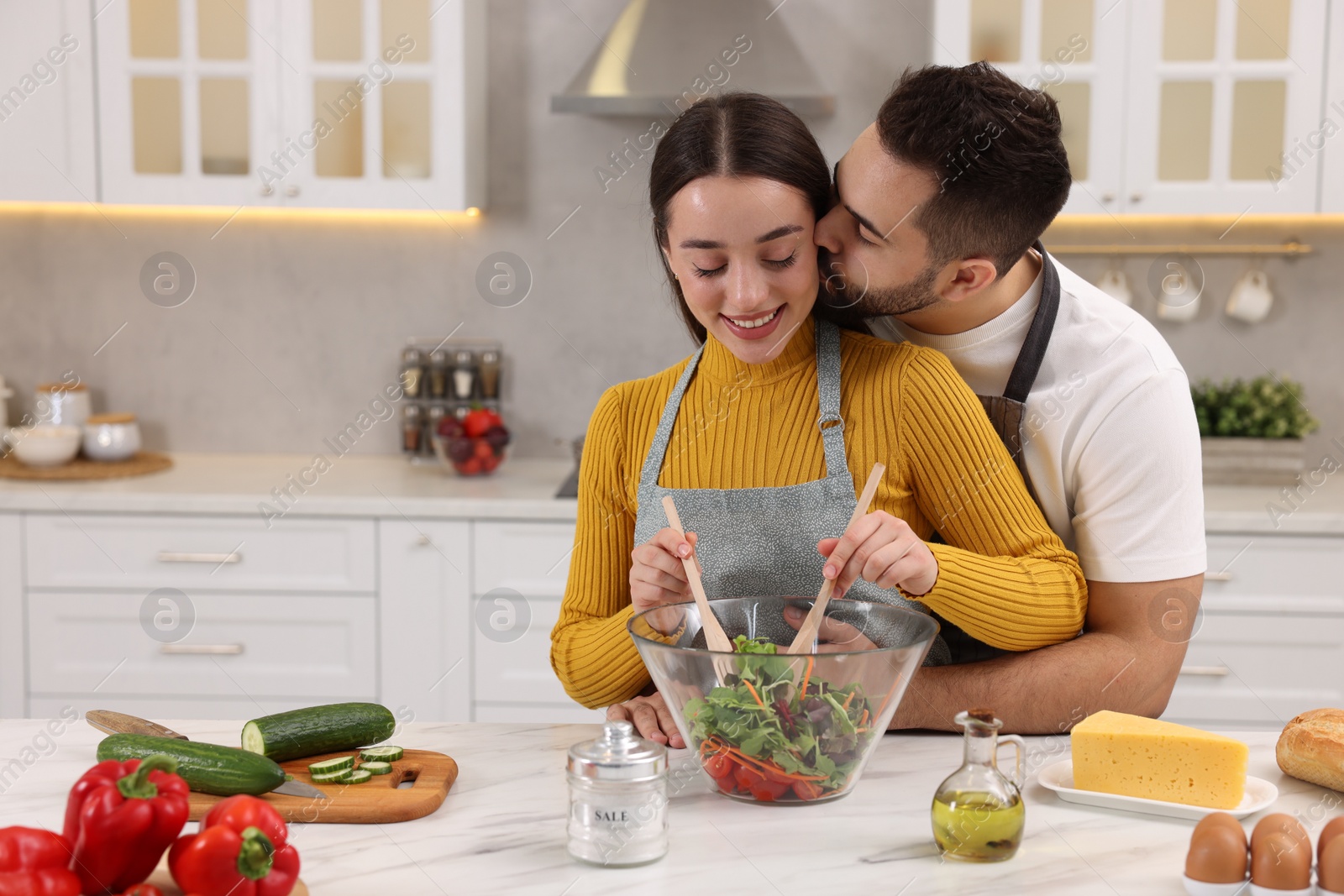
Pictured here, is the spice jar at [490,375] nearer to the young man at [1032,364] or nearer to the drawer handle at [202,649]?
the drawer handle at [202,649]

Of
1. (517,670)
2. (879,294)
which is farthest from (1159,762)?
(517,670)

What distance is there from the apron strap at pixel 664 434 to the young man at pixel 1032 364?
0.69ft

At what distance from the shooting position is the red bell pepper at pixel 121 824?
83cm

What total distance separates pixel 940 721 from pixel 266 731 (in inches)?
27.5

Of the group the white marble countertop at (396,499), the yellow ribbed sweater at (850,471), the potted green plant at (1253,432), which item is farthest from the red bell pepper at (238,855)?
the potted green plant at (1253,432)

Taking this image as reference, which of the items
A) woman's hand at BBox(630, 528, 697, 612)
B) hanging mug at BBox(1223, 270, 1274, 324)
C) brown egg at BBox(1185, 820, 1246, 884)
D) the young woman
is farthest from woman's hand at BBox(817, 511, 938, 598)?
hanging mug at BBox(1223, 270, 1274, 324)

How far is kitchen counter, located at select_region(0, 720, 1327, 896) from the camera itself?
90cm

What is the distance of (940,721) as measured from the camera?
128 centimetres

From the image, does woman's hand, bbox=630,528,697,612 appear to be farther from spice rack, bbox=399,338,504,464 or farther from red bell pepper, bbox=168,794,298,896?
spice rack, bbox=399,338,504,464

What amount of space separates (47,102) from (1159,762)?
110 inches

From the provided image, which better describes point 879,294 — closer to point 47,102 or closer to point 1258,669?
point 1258,669

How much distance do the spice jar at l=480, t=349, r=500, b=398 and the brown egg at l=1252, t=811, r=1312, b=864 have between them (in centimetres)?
240

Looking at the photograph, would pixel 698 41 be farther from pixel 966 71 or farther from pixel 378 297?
pixel 966 71

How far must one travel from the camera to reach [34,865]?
0.81m
